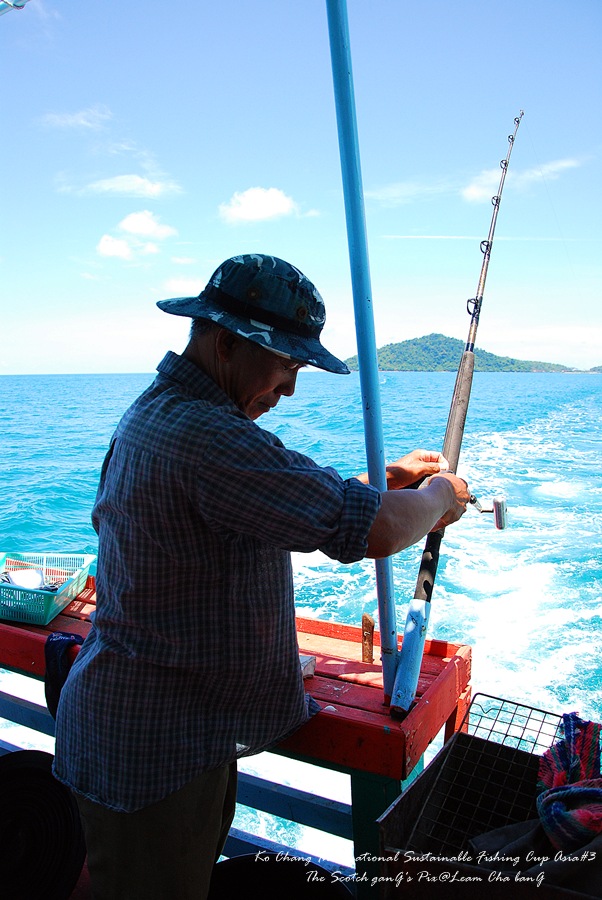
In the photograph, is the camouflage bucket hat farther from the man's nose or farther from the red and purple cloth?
the red and purple cloth

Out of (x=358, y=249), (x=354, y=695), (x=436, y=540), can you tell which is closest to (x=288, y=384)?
(x=358, y=249)

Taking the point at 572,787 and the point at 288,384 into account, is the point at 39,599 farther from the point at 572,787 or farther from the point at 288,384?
the point at 572,787

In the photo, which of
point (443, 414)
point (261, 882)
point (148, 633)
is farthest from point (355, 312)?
point (443, 414)

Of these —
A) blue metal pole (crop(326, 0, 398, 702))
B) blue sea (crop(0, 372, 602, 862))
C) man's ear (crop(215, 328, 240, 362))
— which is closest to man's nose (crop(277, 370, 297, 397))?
man's ear (crop(215, 328, 240, 362))

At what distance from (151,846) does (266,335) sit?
2.89 ft

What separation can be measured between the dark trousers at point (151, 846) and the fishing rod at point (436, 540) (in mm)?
509

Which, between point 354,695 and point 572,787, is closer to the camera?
point 572,787

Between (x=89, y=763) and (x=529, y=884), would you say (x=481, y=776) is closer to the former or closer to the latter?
(x=529, y=884)

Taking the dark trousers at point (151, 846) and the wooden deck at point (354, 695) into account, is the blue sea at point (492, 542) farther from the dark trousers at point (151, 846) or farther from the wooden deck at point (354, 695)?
the dark trousers at point (151, 846)

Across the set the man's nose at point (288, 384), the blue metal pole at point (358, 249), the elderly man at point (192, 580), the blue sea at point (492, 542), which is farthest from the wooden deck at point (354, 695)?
the blue sea at point (492, 542)

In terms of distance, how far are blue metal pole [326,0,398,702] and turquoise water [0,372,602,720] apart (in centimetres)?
379

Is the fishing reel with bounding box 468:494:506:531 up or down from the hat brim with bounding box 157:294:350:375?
A: down

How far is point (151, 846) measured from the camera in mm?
1122

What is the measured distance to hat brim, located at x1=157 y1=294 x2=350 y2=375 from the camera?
107 centimetres
